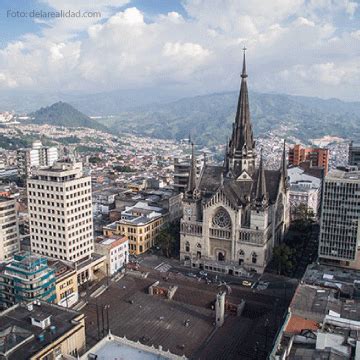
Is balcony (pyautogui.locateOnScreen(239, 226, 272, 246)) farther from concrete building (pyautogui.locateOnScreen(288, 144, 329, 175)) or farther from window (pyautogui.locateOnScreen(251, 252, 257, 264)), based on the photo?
concrete building (pyautogui.locateOnScreen(288, 144, 329, 175))

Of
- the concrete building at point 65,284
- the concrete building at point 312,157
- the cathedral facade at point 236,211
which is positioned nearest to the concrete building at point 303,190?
the concrete building at point 312,157

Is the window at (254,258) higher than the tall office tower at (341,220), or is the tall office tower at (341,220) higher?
the tall office tower at (341,220)

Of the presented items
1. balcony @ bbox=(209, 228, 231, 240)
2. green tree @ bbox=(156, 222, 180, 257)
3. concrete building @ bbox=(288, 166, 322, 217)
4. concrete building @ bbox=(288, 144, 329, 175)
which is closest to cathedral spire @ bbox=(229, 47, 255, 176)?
balcony @ bbox=(209, 228, 231, 240)

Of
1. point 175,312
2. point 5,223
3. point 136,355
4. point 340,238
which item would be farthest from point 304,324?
point 5,223

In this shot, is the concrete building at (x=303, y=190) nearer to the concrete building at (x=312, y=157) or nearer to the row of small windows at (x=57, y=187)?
the concrete building at (x=312, y=157)

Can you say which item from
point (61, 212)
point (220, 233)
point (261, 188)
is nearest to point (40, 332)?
point (61, 212)

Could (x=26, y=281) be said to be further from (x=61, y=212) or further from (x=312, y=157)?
(x=312, y=157)

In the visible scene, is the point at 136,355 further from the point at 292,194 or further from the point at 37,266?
the point at 292,194
